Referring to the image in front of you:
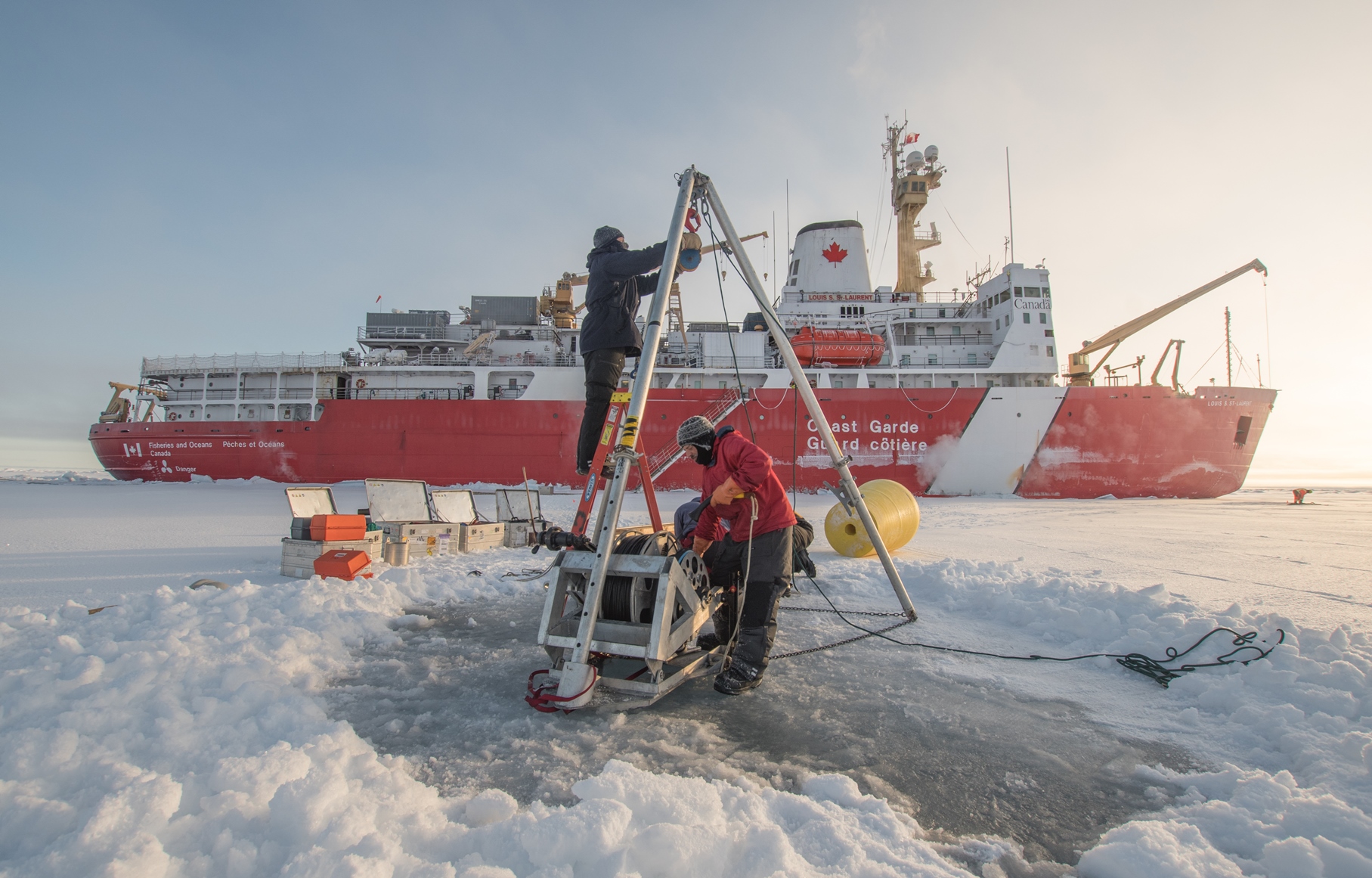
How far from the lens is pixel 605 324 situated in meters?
3.62

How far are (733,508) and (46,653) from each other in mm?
2969

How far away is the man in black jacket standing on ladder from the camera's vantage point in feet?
11.5

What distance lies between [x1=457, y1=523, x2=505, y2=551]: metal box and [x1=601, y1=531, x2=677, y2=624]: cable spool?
4.04 metres

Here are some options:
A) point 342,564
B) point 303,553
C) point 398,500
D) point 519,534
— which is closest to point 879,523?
point 519,534

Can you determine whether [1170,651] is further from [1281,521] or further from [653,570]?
[1281,521]

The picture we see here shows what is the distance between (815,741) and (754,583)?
0.86 metres

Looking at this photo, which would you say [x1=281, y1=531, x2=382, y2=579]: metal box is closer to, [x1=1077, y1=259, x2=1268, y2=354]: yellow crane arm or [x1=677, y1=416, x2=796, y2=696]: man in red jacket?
[x1=677, y1=416, x2=796, y2=696]: man in red jacket

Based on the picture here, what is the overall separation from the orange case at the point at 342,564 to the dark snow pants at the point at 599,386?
2.14m

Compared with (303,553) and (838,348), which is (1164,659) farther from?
(838,348)

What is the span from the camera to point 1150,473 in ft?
53.6

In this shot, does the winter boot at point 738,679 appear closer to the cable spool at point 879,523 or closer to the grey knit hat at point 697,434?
the grey knit hat at point 697,434

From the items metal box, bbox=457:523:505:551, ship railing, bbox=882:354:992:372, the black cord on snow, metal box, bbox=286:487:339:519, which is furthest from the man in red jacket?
ship railing, bbox=882:354:992:372

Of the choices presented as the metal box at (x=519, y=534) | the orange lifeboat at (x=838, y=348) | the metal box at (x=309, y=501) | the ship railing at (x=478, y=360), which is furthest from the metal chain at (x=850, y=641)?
the ship railing at (x=478, y=360)

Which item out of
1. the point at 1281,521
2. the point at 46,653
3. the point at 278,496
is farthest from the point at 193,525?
the point at 1281,521
